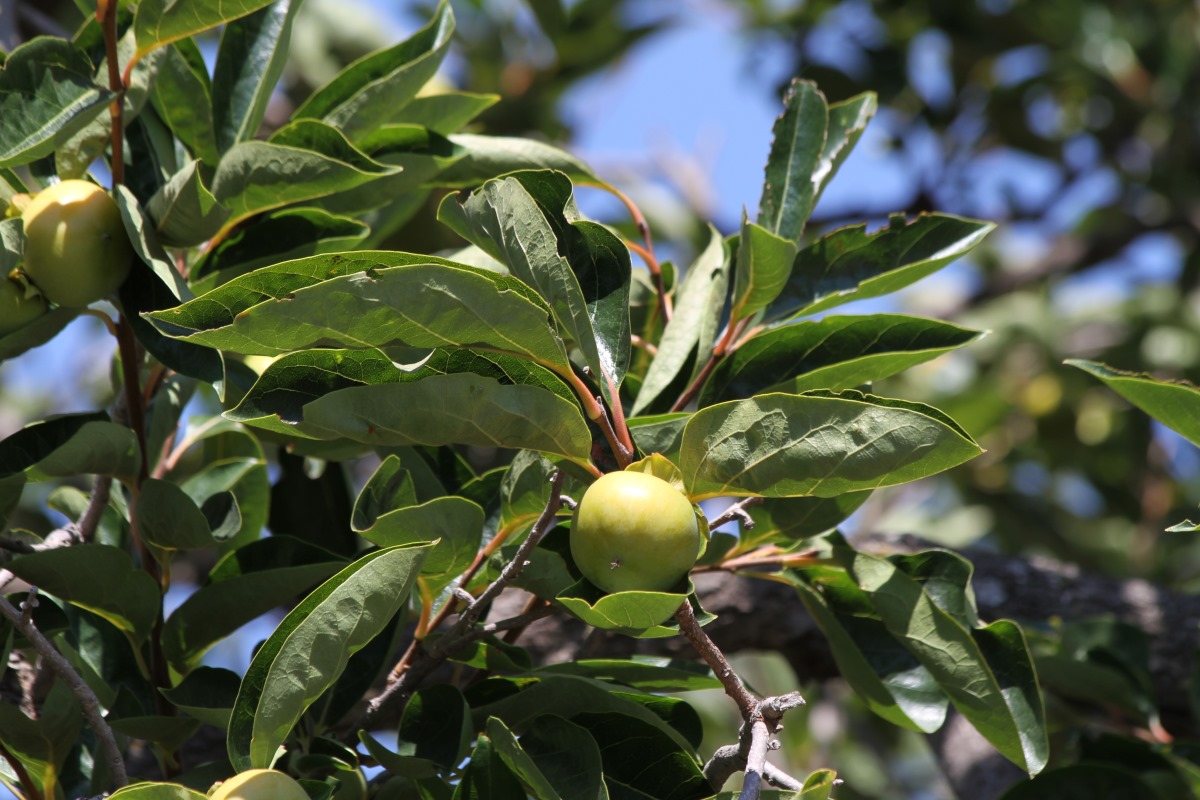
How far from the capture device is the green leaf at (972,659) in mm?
969

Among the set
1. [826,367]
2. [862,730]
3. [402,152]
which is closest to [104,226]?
[402,152]

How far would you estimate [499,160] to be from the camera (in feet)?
3.99

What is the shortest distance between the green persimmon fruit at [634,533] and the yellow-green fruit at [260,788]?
24cm

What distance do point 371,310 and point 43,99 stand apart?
0.43 metres

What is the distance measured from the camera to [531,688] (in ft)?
3.21

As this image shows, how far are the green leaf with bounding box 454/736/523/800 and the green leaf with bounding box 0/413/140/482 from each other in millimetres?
417

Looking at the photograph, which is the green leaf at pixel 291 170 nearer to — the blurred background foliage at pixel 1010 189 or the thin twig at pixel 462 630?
the thin twig at pixel 462 630

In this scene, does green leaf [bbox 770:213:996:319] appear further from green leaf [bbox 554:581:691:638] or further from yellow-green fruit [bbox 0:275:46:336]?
yellow-green fruit [bbox 0:275:46:336]

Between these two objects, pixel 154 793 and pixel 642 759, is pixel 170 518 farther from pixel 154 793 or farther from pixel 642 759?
pixel 642 759

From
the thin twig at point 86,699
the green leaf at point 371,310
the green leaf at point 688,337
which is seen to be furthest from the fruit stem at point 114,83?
the green leaf at point 688,337

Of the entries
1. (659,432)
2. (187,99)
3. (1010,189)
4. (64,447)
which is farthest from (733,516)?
(1010,189)

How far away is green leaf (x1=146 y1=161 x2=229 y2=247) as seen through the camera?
3.14 feet

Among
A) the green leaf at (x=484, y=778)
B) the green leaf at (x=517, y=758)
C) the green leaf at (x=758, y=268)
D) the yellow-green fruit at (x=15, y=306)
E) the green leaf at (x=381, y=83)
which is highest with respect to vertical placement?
the green leaf at (x=381, y=83)

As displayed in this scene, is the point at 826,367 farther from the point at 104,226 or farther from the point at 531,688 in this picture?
the point at 104,226
